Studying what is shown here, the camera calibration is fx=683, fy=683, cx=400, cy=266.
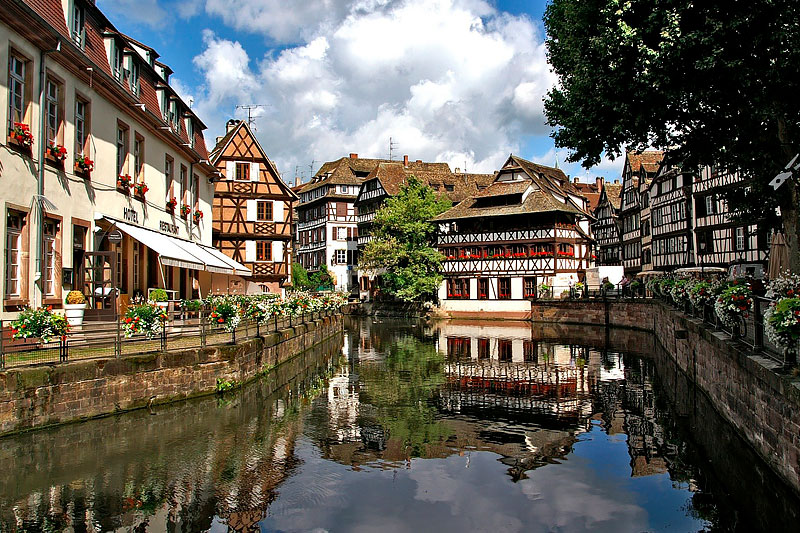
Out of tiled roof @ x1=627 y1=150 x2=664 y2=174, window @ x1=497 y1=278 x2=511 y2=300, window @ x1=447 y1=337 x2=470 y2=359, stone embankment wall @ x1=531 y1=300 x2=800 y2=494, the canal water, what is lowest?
the canal water

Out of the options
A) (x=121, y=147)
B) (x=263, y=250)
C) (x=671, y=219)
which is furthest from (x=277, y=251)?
(x=671, y=219)

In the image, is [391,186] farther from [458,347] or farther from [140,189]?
[140,189]

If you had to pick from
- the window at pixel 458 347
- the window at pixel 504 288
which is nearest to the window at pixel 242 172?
the window at pixel 458 347

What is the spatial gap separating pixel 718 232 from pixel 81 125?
36.0m

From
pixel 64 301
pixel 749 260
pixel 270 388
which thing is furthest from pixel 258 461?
pixel 749 260

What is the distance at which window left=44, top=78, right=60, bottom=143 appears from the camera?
16.2 m

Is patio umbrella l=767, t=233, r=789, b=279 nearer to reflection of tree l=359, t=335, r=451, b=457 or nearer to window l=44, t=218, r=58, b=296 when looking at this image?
reflection of tree l=359, t=335, r=451, b=457

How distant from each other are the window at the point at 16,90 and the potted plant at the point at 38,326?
4.52m

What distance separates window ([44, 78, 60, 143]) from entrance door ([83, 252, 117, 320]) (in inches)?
131

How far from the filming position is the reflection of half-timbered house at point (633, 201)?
5616 cm

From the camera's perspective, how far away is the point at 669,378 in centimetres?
2150

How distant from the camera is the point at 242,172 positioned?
41094 mm

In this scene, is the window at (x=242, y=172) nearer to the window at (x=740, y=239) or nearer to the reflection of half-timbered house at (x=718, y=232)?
the reflection of half-timbered house at (x=718, y=232)

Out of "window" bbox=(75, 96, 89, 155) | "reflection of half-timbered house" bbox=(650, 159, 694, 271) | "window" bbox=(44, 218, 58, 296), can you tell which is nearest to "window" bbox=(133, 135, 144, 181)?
"window" bbox=(75, 96, 89, 155)
